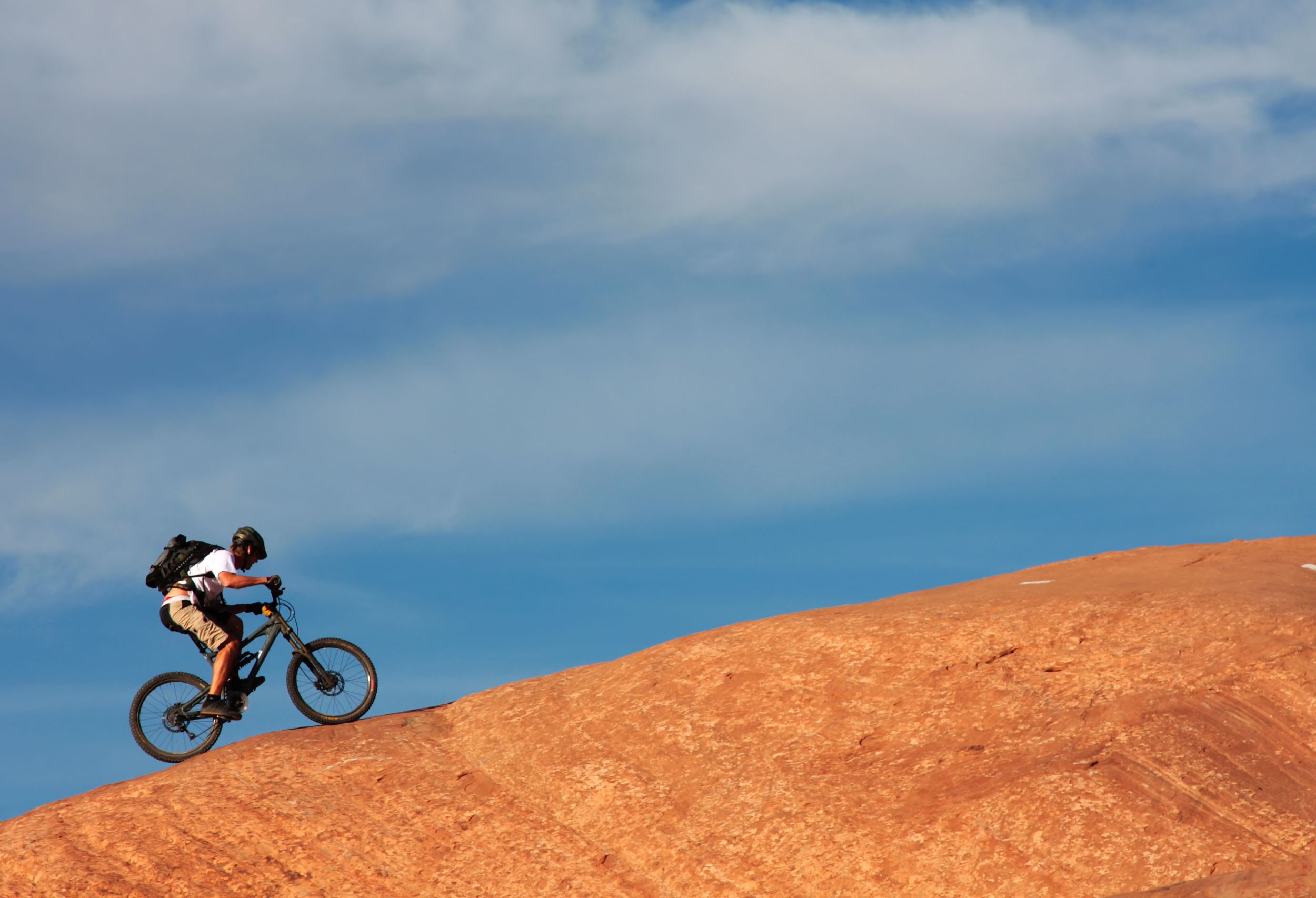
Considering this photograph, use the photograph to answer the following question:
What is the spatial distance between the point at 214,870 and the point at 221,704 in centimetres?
332

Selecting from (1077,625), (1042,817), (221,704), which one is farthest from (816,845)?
(221,704)

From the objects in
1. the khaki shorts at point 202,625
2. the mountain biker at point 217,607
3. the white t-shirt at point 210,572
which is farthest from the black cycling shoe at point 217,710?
the white t-shirt at point 210,572

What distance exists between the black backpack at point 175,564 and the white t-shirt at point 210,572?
0.25 feet

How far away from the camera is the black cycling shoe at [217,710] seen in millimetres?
18688

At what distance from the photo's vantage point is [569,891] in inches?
597

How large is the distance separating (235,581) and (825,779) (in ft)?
28.2

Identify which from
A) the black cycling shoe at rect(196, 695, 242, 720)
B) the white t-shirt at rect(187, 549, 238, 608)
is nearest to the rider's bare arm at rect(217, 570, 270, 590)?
the white t-shirt at rect(187, 549, 238, 608)

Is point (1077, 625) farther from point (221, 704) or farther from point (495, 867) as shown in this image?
point (221, 704)

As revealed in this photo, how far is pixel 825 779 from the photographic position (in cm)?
A: 1561

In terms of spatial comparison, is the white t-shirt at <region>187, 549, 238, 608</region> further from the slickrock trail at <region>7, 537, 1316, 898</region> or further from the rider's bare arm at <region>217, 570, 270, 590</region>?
the slickrock trail at <region>7, 537, 1316, 898</region>

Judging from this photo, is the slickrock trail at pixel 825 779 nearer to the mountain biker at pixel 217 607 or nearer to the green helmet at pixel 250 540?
the mountain biker at pixel 217 607

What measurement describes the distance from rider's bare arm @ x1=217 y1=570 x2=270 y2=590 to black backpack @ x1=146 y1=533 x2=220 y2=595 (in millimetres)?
647

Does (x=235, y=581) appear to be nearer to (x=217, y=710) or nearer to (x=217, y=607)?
(x=217, y=607)

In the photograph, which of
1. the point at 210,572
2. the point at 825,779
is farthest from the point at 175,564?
the point at 825,779
